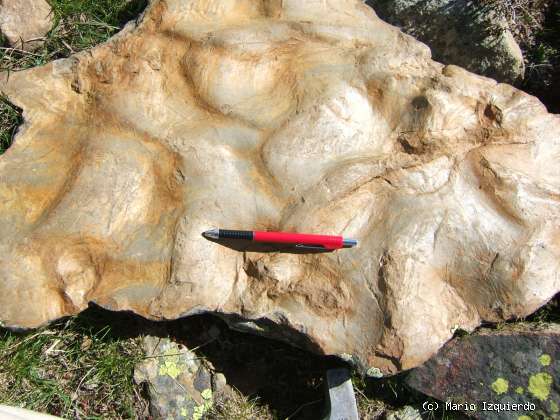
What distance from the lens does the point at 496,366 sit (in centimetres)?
310

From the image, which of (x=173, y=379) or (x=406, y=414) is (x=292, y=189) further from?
(x=406, y=414)

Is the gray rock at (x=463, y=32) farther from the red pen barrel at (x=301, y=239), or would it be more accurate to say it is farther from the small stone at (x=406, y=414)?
the small stone at (x=406, y=414)

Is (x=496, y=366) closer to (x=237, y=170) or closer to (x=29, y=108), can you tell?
(x=237, y=170)

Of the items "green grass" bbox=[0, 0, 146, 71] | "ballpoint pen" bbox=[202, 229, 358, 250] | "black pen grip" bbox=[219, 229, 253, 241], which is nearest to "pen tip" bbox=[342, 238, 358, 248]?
"ballpoint pen" bbox=[202, 229, 358, 250]

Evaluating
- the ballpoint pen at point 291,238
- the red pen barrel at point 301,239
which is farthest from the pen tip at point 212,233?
the red pen barrel at point 301,239

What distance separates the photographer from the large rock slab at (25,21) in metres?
3.76

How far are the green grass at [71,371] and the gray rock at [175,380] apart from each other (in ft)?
0.30

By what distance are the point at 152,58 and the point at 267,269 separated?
3.93ft

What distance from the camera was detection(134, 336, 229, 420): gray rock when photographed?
3.36 m

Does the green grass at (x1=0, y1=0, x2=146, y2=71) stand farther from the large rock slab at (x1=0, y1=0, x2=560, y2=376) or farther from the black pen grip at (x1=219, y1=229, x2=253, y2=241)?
the black pen grip at (x1=219, y1=229, x2=253, y2=241)

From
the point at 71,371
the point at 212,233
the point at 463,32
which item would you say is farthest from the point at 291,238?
the point at 463,32

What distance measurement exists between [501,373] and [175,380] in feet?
5.85

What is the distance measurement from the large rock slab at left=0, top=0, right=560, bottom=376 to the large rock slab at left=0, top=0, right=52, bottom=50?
3.70 ft

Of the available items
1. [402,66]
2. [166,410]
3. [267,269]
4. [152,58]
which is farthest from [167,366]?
[402,66]
